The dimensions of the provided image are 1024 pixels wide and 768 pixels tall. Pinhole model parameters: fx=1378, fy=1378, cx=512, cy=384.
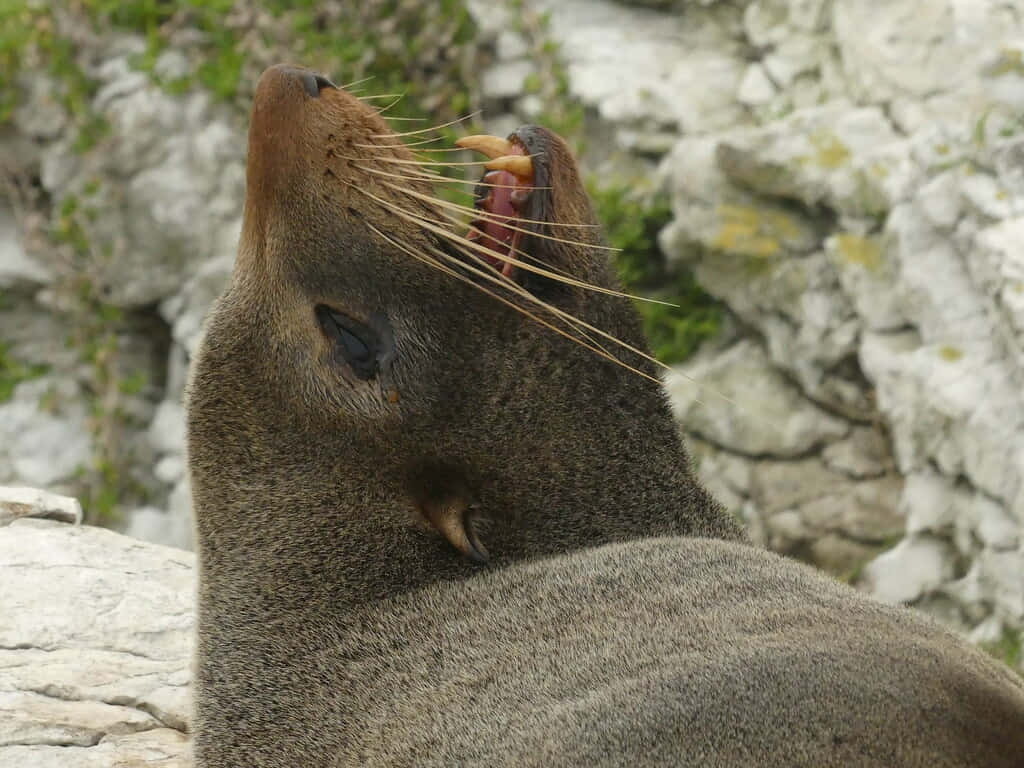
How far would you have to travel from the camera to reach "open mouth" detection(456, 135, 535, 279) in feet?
11.1

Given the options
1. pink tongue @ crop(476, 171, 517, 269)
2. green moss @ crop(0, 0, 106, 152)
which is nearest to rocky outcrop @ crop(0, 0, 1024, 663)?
green moss @ crop(0, 0, 106, 152)

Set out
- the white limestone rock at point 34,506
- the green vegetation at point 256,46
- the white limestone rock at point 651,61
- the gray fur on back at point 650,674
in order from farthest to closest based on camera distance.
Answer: the green vegetation at point 256,46 < the white limestone rock at point 651,61 < the white limestone rock at point 34,506 < the gray fur on back at point 650,674

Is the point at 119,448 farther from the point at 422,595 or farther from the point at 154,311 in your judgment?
the point at 422,595

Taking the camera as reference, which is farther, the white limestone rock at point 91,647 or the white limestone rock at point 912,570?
the white limestone rock at point 912,570

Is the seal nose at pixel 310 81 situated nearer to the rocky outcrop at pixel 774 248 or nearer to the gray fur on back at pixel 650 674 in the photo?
the gray fur on back at pixel 650 674

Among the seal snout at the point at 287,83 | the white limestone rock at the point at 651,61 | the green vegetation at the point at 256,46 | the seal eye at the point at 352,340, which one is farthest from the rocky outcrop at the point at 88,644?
the green vegetation at the point at 256,46

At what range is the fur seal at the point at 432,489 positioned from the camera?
2785 millimetres

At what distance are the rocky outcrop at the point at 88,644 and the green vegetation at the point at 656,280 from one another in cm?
369

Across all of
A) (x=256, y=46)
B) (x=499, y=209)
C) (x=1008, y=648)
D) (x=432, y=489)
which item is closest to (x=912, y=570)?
(x=1008, y=648)

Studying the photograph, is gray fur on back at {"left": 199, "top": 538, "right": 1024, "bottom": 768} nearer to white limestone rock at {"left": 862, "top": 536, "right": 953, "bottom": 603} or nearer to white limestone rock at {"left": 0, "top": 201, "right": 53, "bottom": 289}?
white limestone rock at {"left": 862, "top": 536, "right": 953, "bottom": 603}

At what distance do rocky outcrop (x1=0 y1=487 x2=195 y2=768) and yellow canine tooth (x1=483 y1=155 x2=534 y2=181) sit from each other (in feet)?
5.50

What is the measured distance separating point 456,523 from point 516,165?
94cm

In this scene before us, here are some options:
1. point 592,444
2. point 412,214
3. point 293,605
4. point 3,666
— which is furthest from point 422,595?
point 3,666

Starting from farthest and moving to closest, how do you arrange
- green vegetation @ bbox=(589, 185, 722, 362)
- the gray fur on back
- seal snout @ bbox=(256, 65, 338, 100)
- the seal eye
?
green vegetation @ bbox=(589, 185, 722, 362) < seal snout @ bbox=(256, 65, 338, 100) < the seal eye < the gray fur on back
